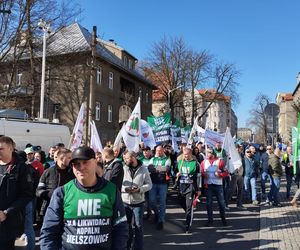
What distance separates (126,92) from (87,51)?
946 centimetres

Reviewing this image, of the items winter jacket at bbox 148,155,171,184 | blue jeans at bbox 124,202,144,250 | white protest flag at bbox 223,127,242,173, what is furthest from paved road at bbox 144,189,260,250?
white protest flag at bbox 223,127,242,173

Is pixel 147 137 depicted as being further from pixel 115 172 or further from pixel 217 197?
pixel 115 172

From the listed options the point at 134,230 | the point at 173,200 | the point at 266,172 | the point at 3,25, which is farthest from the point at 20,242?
the point at 3,25

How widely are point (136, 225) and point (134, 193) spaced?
56 centimetres

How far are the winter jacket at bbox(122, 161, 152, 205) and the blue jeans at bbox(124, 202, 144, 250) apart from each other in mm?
103

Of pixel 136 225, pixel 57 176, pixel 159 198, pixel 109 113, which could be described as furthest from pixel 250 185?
pixel 109 113

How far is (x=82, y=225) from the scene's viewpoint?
302 centimetres

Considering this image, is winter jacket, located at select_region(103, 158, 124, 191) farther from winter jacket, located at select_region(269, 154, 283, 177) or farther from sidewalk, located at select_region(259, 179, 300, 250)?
winter jacket, located at select_region(269, 154, 283, 177)

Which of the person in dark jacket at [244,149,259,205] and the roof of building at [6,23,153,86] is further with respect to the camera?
the roof of building at [6,23,153,86]

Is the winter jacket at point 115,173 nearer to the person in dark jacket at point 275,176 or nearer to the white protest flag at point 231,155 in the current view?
the white protest flag at point 231,155

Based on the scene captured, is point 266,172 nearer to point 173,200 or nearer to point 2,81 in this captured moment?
point 173,200

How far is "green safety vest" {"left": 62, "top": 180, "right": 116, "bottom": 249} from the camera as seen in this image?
3012mm

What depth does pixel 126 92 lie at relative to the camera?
41.5 m

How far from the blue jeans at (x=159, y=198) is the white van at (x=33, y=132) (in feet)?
16.1
